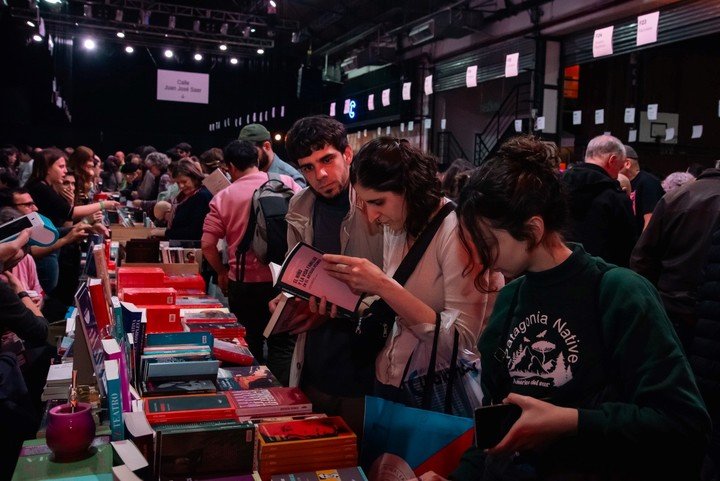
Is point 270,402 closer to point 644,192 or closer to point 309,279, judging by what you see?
point 309,279

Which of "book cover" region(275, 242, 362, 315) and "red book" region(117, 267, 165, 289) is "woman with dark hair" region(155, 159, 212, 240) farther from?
"book cover" region(275, 242, 362, 315)

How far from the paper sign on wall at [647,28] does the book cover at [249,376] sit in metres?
6.07

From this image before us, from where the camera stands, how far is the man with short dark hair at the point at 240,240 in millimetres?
4012

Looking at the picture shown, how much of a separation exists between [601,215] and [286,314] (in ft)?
8.84

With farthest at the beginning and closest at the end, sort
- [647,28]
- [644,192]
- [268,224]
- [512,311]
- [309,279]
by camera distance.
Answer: [647,28] → [644,192] → [268,224] → [309,279] → [512,311]

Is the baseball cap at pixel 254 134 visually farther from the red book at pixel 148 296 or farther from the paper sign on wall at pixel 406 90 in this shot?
the paper sign on wall at pixel 406 90

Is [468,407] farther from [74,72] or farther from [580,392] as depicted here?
[74,72]

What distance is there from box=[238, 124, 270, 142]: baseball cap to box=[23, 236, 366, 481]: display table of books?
2.36m

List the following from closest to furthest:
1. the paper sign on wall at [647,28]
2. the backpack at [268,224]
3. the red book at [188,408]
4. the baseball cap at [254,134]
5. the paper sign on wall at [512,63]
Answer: the red book at [188,408], the backpack at [268,224], the baseball cap at [254,134], the paper sign on wall at [647,28], the paper sign on wall at [512,63]

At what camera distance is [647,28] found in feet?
22.5

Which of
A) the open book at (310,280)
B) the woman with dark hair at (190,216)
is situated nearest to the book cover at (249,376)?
the open book at (310,280)

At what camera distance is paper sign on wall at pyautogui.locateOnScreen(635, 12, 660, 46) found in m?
6.74

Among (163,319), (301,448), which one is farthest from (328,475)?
(163,319)

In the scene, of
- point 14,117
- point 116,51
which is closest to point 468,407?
point 14,117
